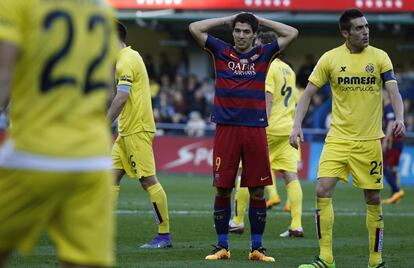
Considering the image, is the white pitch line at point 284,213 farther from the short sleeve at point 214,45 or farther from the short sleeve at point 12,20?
the short sleeve at point 12,20

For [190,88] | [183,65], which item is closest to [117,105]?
[190,88]

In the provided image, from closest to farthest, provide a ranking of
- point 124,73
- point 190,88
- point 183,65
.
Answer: point 124,73, point 190,88, point 183,65

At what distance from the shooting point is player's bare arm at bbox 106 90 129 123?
33.9ft

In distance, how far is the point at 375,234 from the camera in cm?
937

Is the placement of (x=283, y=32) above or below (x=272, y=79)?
above

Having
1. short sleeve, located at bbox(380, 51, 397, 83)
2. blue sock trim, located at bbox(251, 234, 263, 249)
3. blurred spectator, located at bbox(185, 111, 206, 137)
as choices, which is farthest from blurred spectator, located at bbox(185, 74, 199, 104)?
short sleeve, located at bbox(380, 51, 397, 83)

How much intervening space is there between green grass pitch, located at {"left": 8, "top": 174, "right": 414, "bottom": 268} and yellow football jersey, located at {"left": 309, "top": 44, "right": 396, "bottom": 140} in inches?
54.2

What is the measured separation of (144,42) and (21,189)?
2711cm

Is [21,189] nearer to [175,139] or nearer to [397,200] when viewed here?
[397,200]

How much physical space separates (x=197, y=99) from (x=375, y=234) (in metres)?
18.1

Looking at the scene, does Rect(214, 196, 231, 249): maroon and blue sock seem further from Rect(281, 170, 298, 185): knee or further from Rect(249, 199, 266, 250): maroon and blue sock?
Rect(281, 170, 298, 185): knee

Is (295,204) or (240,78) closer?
(240,78)

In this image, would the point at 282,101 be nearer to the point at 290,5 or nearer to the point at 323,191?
the point at 323,191

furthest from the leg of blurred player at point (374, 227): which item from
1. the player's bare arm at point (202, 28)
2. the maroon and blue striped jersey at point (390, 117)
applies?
the maroon and blue striped jersey at point (390, 117)
